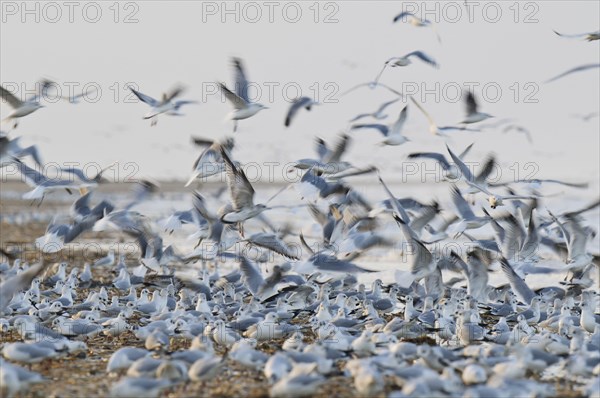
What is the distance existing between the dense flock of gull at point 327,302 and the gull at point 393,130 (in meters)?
0.03

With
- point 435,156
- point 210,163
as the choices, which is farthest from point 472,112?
point 210,163

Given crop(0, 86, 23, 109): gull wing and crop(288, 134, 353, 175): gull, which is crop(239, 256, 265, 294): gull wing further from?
crop(0, 86, 23, 109): gull wing

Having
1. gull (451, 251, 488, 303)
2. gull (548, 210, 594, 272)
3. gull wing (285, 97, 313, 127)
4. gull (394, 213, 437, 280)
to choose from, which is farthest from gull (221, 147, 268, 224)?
gull (548, 210, 594, 272)

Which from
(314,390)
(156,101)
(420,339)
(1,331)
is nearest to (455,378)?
(314,390)

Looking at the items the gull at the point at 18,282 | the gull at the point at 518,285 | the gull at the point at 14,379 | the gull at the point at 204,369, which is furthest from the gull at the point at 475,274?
the gull at the point at 14,379

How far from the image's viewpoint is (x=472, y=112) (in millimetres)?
14656

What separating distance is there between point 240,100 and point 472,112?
11.7 feet

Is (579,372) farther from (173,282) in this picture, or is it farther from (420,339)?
(173,282)

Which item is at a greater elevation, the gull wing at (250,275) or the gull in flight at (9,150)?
the gull in flight at (9,150)

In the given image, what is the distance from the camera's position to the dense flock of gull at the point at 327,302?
337 inches

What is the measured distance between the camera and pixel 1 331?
1131cm

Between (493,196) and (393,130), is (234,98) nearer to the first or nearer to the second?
(393,130)

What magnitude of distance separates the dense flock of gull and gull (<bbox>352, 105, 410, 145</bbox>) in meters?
0.03

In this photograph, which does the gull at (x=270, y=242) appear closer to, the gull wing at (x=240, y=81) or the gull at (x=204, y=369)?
the gull wing at (x=240, y=81)
